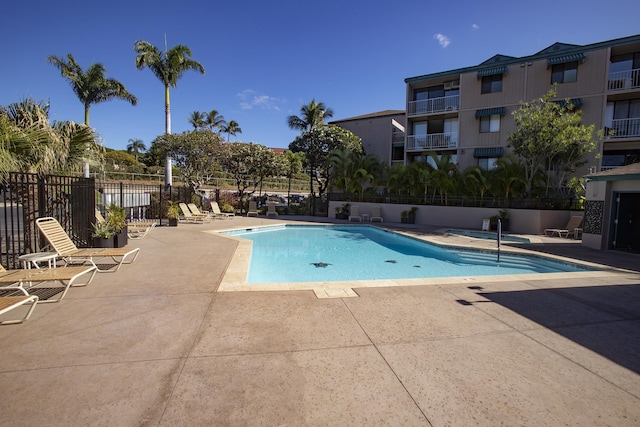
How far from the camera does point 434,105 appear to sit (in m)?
23.1

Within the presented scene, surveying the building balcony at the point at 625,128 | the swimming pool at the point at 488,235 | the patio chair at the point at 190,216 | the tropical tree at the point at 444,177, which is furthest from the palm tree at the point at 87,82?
the building balcony at the point at 625,128

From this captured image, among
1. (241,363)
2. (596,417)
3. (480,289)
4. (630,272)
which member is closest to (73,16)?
(241,363)

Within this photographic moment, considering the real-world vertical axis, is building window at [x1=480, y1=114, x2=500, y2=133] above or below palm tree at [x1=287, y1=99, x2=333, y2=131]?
below

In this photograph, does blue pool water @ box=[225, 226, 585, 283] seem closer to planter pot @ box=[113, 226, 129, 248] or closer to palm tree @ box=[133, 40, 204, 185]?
planter pot @ box=[113, 226, 129, 248]

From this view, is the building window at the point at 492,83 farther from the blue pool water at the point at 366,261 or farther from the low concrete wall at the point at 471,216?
the blue pool water at the point at 366,261

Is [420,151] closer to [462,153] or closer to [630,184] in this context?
[462,153]

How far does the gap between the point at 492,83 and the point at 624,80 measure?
21.8ft

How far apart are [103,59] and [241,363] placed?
100 ft

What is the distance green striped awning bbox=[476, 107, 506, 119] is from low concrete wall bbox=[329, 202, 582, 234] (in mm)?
7128

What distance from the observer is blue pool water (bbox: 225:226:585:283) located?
8812mm

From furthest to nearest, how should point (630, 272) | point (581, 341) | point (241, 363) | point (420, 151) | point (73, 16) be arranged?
point (420, 151) < point (73, 16) < point (630, 272) < point (581, 341) < point (241, 363)

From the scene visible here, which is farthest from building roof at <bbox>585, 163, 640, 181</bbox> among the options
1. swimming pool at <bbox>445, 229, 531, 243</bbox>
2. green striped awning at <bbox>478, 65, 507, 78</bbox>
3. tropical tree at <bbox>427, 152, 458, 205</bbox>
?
green striped awning at <bbox>478, 65, 507, 78</bbox>

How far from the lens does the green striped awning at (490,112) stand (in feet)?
65.4

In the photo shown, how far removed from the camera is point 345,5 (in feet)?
43.5
